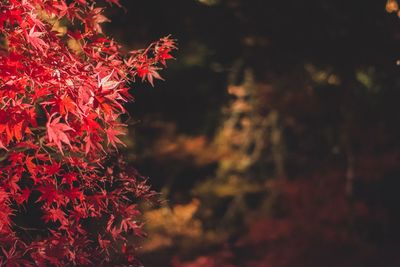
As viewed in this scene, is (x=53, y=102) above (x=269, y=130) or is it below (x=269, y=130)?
below

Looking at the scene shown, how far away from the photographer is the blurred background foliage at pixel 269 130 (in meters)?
8.30

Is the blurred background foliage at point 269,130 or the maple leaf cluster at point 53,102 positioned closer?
the maple leaf cluster at point 53,102

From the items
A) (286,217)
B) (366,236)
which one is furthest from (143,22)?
(366,236)

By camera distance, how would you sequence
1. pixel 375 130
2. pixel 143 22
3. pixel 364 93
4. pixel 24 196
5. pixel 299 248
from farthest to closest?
pixel 364 93 → pixel 375 130 → pixel 299 248 → pixel 143 22 → pixel 24 196

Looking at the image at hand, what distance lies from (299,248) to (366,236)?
194 centimetres

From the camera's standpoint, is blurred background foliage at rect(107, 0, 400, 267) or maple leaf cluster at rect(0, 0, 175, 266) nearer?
maple leaf cluster at rect(0, 0, 175, 266)

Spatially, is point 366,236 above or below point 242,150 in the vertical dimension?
below

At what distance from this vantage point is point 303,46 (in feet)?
31.2

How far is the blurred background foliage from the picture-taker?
8305mm

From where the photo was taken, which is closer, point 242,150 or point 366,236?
point 366,236

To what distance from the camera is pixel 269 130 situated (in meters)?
11.0

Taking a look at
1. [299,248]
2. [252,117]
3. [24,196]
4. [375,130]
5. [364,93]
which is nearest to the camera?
[24,196]

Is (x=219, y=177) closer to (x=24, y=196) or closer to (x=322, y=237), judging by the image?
(x=322, y=237)

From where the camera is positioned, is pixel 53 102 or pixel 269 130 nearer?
pixel 53 102
